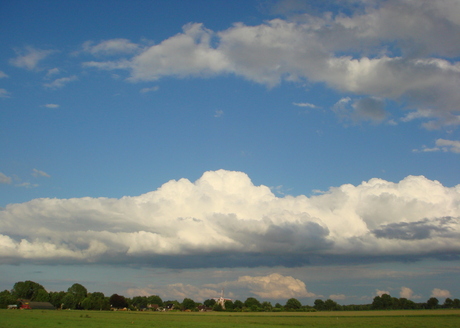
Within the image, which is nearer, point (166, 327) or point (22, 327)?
point (22, 327)

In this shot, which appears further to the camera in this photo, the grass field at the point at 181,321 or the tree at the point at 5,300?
the tree at the point at 5,300

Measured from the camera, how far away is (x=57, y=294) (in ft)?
646

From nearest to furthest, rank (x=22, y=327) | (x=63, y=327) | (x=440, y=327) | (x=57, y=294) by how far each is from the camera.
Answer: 1. (x=22, y=327)
2. (x=63, y=327)
3. (x=440, y=327)
4. (x=57, y=294)

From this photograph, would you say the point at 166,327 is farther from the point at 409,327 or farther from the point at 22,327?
the point at 409,327

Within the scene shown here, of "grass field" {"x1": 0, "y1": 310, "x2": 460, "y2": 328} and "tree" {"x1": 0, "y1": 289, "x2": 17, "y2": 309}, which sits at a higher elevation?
"grass field" {"x1": 0, "y1": 310, "x2": 460, "y2": 328}

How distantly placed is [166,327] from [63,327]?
14.9m

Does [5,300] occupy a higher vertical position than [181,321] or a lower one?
lower

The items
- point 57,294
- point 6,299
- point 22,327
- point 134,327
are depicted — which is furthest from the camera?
point 57,294

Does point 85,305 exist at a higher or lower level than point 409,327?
lower

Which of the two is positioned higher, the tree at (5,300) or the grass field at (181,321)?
the grass field at (181,321)

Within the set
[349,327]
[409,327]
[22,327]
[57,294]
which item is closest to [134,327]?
[22,327]

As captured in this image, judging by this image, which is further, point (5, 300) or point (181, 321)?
point (5, 300)

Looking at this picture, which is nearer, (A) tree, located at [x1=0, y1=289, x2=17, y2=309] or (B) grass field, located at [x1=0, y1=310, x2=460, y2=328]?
(B) grass field, located at [x1=0, y1=310, x2=460, y2=328]

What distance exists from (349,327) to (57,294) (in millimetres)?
177095
